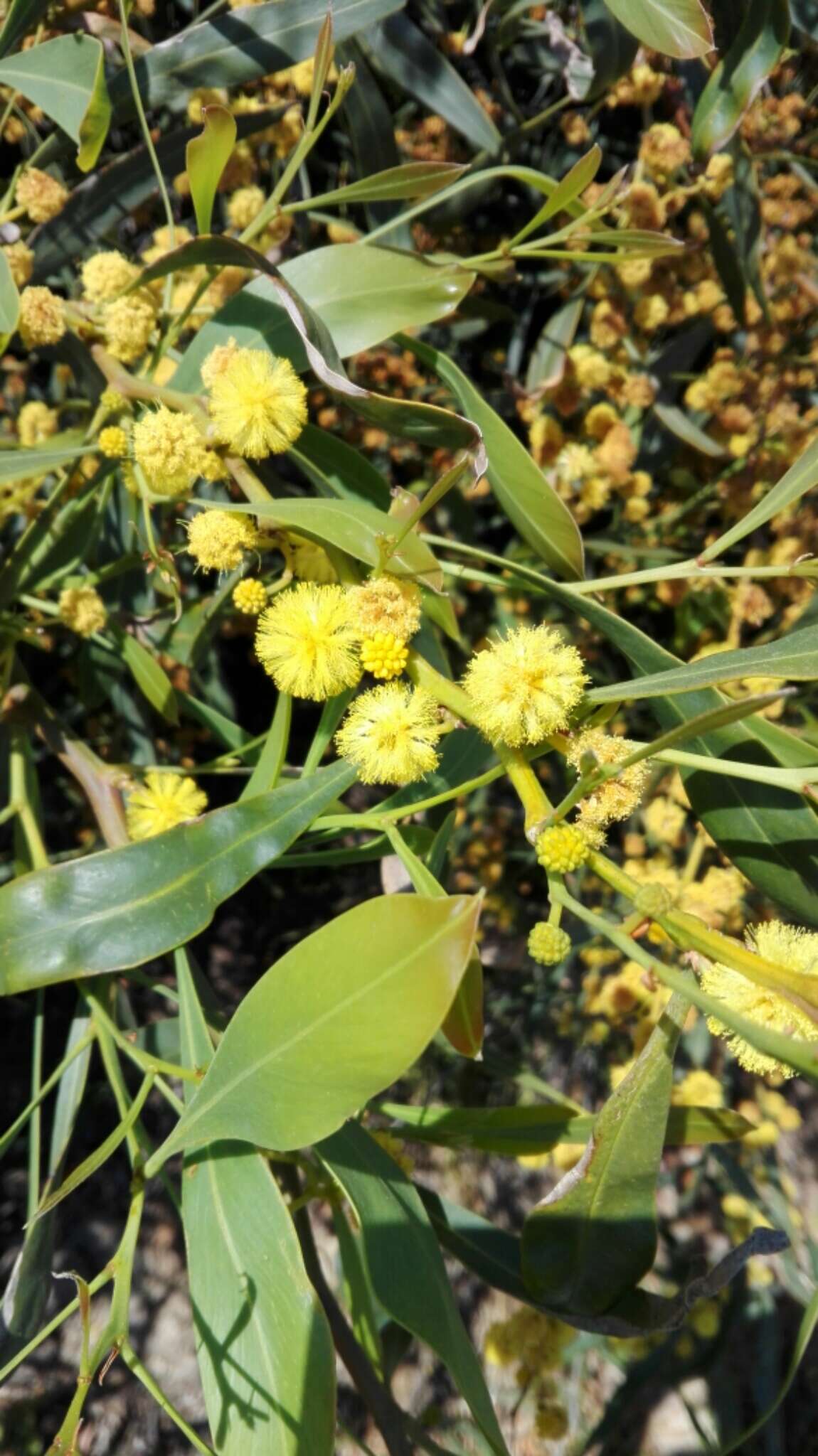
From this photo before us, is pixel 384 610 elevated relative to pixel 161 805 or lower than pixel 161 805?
elevated

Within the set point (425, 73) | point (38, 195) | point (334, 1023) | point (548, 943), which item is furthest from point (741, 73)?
point (334, 1023)

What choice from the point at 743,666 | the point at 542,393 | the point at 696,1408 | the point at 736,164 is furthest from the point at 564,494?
the point at 696,1408

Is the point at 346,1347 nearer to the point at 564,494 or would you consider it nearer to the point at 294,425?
the point at 294,425

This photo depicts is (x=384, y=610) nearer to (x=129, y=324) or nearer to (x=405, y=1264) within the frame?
(x=129, y=324)

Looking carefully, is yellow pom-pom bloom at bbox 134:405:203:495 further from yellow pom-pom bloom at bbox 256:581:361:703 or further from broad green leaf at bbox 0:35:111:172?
broad green leaf at bbox 0:35:111:172

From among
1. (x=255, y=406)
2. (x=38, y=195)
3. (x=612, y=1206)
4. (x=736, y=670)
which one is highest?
(x=38, y=195)

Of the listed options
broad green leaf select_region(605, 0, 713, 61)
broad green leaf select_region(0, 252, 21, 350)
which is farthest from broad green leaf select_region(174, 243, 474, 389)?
broad green leaf select_region(605, 0, 713, 61)

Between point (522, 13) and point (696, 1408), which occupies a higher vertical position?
point (522, 13)
